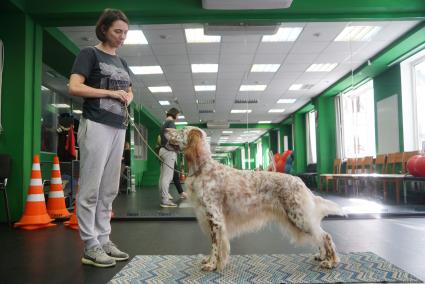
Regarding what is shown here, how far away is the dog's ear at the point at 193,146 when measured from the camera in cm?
253

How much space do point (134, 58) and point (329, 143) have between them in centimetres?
831

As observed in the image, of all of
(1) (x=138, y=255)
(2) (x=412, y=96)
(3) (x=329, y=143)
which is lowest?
(1) (x=138, y=255)

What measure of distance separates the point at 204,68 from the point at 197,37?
7.54 feet

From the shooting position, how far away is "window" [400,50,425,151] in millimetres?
8383

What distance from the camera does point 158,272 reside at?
2.34 meters

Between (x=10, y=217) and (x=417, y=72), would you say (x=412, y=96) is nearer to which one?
(x=417, y=72)

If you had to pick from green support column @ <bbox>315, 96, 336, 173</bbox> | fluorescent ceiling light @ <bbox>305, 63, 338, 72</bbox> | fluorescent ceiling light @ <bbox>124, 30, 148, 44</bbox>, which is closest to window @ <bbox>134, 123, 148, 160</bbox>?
green support column @ <bbox>315, 96, 336, 173</bbox>

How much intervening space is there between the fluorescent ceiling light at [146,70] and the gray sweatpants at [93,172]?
6930mm

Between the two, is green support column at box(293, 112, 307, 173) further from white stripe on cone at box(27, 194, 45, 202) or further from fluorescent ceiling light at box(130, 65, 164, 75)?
white stripe on cone at box(27, 194, 45, 202)

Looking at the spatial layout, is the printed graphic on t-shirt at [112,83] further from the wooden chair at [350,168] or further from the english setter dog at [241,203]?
the wooden chair at [350,168]

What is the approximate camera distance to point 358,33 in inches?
289

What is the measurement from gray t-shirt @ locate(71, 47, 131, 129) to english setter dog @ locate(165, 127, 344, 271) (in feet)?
1.39

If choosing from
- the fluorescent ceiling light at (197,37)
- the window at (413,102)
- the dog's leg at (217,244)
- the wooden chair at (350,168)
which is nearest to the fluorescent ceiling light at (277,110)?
the wooden chair at (350,168)

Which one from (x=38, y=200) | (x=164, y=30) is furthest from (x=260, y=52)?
(x=38, y=200)
